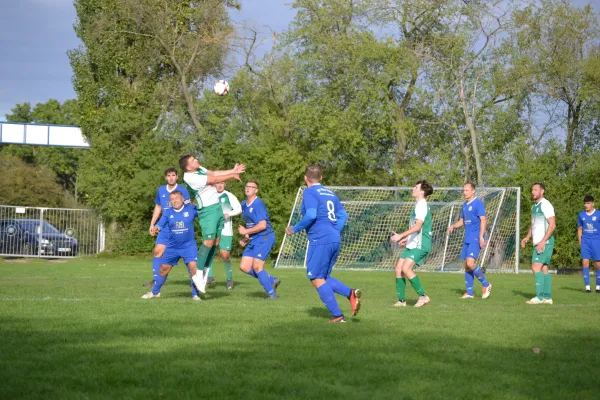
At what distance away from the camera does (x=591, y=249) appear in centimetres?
1794

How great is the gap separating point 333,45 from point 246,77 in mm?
5034

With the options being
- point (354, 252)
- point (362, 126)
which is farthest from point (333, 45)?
point (354, 252)

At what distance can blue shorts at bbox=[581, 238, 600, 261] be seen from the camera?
17797 millimetres

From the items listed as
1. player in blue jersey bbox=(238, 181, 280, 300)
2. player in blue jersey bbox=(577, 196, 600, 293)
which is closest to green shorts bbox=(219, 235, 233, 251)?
player in blue jersey bbox=(238, 181, 280, 300)

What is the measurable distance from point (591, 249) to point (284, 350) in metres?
12.5

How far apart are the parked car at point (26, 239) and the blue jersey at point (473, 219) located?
855 inches

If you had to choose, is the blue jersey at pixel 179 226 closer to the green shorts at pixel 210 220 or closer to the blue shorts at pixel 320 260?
the green shorts at pixel 210 220

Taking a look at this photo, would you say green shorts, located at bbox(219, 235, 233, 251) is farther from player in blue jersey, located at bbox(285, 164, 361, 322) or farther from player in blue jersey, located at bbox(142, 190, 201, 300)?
player in blue jersey, located at bbox(285, 164, 361, 322)

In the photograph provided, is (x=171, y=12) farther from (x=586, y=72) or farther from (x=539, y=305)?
(x=539, y=305)

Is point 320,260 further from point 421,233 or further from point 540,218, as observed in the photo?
point 540,218

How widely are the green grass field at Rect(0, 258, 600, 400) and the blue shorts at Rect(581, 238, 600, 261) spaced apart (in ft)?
18.2

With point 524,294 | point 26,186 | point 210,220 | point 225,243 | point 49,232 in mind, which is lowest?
point 49,232

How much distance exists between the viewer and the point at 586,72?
30.9 metres

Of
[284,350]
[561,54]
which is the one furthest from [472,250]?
[561,54]
